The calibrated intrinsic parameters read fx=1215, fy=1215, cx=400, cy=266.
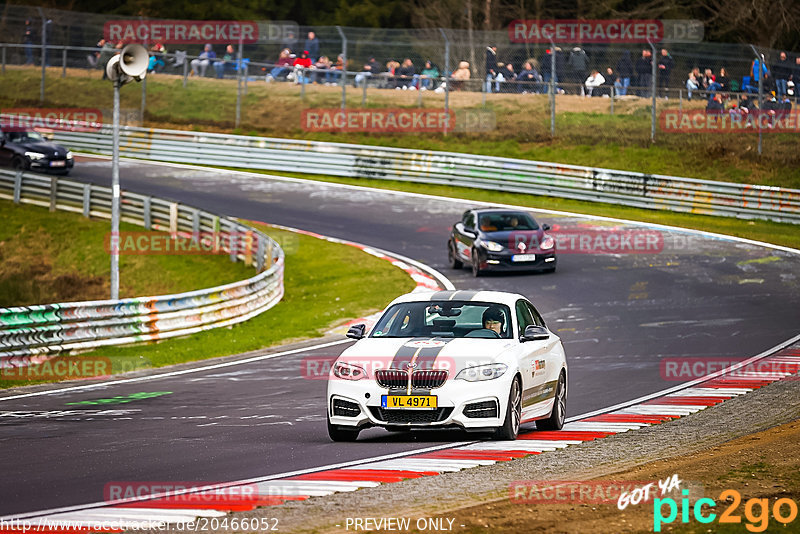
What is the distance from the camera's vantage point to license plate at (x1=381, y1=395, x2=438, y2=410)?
1040cm

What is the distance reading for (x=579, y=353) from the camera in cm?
1736

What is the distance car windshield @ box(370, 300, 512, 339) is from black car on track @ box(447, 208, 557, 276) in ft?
42.0

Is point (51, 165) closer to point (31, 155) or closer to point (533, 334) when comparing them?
point (31, 155)

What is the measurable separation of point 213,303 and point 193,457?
1108 centimetres

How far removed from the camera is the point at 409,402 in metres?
10.4

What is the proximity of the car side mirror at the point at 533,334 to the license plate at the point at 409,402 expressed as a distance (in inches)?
52.0

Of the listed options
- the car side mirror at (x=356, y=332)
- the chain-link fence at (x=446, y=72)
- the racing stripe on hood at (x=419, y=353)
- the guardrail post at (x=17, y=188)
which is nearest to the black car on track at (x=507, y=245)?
the chain-link fence at (x=446, y=72)

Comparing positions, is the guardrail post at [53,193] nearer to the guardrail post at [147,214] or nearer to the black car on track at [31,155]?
the black car on track at [31,155]

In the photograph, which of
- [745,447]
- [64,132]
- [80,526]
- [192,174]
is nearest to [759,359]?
[745,447]

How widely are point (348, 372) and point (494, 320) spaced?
160 cm

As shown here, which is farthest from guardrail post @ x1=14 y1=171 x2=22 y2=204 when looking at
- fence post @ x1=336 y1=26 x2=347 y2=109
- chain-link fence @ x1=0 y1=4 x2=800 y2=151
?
fence post @ x1=336 y1=26 x2=347 y2=109

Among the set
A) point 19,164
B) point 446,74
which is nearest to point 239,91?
point 19,164

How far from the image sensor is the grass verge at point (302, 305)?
1906cm

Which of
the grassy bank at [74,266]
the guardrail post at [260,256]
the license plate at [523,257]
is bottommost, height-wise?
the grassy bank at [74,266]
